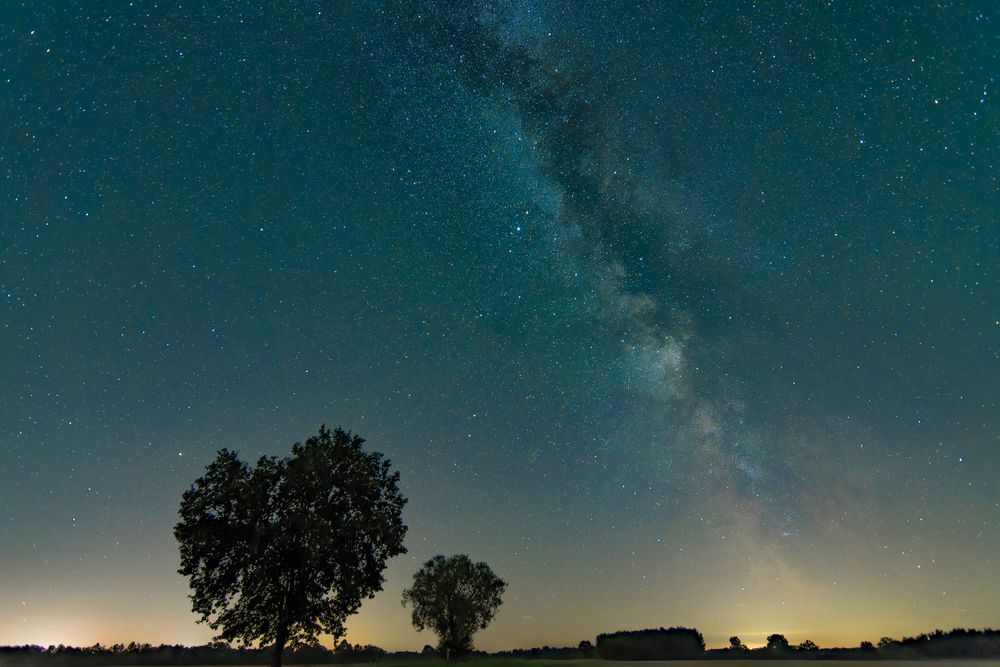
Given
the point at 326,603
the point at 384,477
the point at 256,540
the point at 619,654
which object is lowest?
the point at 619,654

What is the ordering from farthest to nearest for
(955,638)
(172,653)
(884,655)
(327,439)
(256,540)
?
(172,653) → (884,655) → (955,638) → (327,439) → (256,540)

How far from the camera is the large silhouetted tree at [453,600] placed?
78188mm

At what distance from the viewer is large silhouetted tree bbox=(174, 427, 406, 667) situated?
31422mm

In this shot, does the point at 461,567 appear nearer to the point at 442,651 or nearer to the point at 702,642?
the point at 442,651

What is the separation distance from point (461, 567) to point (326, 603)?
165 feet

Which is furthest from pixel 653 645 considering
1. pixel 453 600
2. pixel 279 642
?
pixel 279 642

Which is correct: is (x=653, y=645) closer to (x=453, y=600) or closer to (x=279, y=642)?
(x=453, y=600)

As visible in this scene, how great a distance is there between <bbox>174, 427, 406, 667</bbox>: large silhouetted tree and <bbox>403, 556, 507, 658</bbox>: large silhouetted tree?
161 ft

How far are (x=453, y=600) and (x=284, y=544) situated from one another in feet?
176

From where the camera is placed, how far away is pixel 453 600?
79188 mm

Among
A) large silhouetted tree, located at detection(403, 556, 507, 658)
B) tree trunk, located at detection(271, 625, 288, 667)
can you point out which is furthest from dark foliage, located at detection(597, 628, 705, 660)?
tree trunk, located at detection(271, 625, 288, 667)

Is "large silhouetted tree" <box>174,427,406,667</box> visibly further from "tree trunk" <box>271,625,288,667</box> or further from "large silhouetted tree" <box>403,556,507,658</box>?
"large silhouetted tree" <box>403,556,507,658</box>

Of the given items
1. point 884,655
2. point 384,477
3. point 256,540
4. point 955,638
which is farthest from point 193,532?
point 884,655

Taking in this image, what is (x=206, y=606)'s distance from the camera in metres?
31.9
